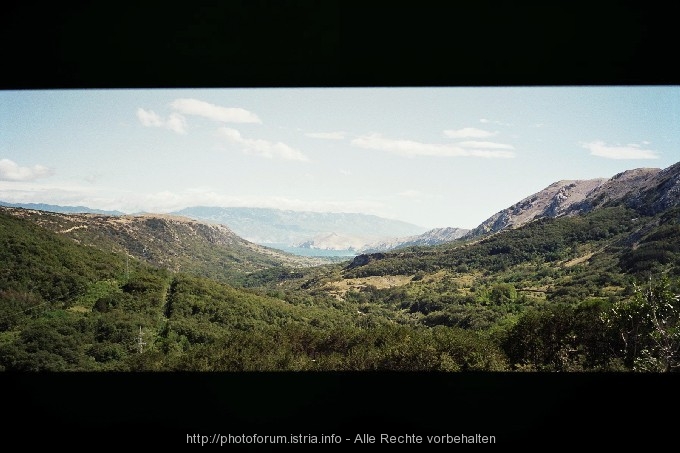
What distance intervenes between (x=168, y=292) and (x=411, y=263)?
32134 mm

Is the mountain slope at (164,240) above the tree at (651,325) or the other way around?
above

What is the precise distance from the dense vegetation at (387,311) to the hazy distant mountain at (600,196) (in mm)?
4248

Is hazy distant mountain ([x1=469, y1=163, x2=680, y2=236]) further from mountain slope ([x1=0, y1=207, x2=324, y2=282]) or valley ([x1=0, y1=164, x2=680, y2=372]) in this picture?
mountain slope ([x1=0, y1=207, x2=324, y2=282])
